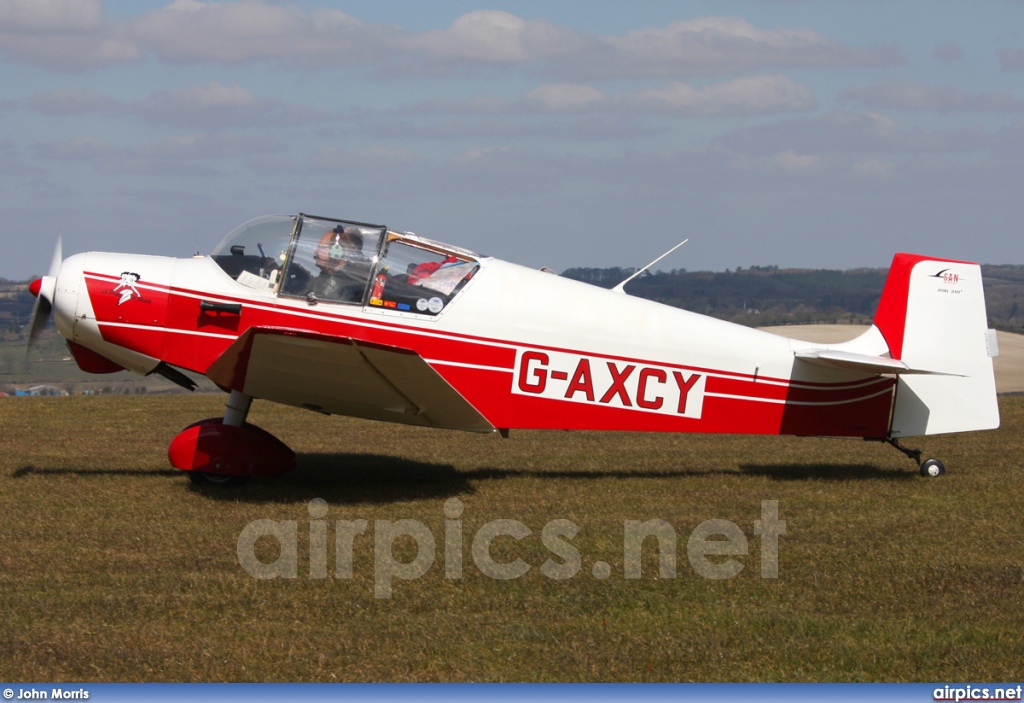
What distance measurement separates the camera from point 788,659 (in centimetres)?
439

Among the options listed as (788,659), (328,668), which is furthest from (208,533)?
(788,659)

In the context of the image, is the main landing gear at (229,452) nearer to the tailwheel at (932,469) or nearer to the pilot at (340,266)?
the pilot at (340,266)

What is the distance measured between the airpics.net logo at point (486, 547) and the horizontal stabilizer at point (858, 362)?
145 cm

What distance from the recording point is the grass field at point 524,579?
438cm

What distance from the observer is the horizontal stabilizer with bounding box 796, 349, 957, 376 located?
780 cm

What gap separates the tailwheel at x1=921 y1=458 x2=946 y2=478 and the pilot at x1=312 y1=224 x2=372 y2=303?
4.90m

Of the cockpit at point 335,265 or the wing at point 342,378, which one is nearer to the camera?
the wing at point 342,378

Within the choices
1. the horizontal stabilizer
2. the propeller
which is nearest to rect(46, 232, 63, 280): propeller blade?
the propeller

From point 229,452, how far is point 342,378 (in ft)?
3.76

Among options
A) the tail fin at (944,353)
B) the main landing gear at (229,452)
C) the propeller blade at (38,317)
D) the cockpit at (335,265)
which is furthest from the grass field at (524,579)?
the cockpit at (335,265)

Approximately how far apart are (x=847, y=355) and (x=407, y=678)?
5.10 metres

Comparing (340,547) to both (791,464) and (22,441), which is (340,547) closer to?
(791,464)

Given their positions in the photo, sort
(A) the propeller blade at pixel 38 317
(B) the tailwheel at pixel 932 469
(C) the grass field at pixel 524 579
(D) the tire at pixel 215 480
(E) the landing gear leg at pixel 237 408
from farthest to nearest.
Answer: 1. (B) the tailwheel at pixel 932 469
2. (A) the propeller blade at pixel 38 317
3. (E) the landing gear leg at pixel 237 408
4. (D) the tire at pixel 215 480
5. (C) the grass field at pixel 524 579

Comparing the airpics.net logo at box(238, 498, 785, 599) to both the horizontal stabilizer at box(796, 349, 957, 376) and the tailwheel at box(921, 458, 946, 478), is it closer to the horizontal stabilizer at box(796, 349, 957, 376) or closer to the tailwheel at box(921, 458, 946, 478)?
the horizontal stabilizer at box(796, 349, 957, 376)
